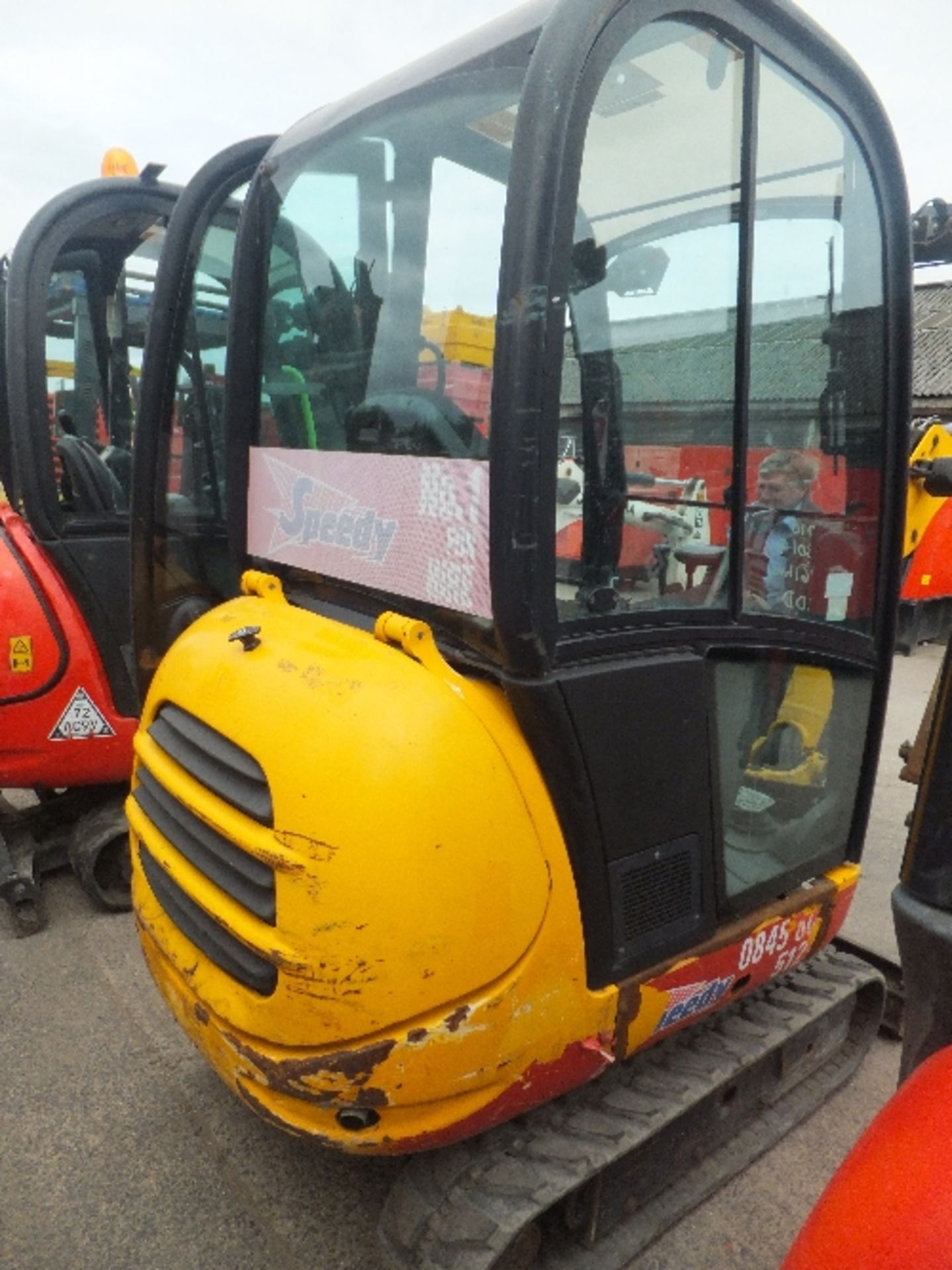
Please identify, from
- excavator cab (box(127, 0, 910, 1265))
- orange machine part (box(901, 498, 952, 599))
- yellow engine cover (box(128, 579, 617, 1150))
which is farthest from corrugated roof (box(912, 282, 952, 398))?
yellow engine cover (box(128, 579, 617, 1150))

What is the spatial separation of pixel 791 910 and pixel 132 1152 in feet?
5.62

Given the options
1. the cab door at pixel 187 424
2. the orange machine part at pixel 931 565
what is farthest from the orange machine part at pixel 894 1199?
the orange machine part at pixel 931 565

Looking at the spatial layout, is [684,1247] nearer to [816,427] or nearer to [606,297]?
[816,427]

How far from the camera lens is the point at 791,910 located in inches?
83.9

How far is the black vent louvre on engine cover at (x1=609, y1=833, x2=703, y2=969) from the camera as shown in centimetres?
174

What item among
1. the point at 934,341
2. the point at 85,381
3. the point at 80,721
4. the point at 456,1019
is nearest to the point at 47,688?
the point at 80,721

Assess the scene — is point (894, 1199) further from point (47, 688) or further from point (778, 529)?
point (47, 688)

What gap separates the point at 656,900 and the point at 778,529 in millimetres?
820

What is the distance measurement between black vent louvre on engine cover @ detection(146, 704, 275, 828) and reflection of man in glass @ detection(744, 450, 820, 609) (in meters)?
1.03

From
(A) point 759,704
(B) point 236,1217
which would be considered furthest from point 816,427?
(B) point 236,1217

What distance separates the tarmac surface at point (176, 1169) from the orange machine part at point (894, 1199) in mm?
1320

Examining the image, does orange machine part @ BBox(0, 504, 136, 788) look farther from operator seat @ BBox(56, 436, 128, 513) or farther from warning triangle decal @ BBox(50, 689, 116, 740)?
operator seat @ BBox(56, 436, 128, 513)

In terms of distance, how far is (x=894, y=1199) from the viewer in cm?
84

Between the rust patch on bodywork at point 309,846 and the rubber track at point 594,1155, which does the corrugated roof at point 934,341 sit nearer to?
the rubber track at point 594,1155
